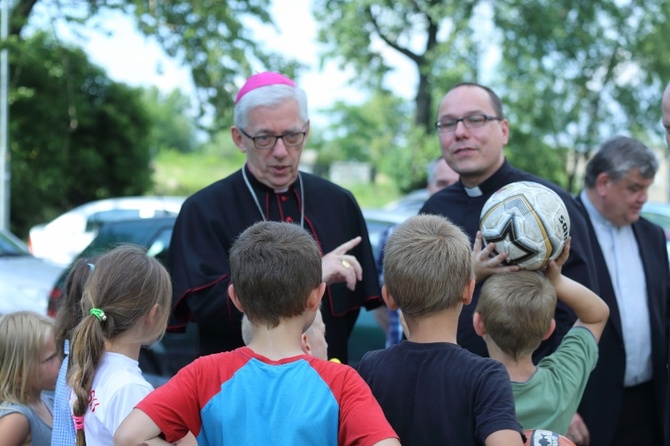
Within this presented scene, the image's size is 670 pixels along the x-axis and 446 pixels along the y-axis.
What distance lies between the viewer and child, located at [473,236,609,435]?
2.84m

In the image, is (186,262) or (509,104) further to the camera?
(509,104)

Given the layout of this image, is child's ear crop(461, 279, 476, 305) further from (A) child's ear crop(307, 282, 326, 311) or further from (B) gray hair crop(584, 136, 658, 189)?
(B) gray hair crop(584, 136, 658, 189)

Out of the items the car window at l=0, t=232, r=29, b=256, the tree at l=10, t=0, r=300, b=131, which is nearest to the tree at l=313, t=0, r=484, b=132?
the tree at l=10, t=0, r=300, b=131

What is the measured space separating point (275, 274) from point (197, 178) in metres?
39.5

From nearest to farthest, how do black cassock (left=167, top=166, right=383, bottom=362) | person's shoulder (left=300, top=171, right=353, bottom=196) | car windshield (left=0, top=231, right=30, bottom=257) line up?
black cassock (left=167, top=166, right=383, bottom=362), person's shoulder (left=300, top=171, right=353, bottom=196), car windshield (left=0, top=231, right=30, bottom=257)

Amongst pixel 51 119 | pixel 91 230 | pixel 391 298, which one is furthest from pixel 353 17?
pixel 391 298

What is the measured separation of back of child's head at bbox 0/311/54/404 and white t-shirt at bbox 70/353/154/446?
0.55 m

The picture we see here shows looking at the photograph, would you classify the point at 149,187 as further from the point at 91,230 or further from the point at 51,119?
the point at 91,230

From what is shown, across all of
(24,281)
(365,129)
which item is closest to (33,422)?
(24,281)

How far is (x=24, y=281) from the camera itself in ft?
26.6

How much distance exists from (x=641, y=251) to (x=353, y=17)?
23.3 m

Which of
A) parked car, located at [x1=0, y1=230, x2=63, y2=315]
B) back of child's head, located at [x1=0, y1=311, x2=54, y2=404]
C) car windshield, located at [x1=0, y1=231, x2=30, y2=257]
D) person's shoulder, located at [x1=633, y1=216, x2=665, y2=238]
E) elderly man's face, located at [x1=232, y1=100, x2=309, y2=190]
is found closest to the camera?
back of child's head, located at [x1=0, y1=311, x2=54, y2=404]

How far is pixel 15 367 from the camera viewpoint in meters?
3.15

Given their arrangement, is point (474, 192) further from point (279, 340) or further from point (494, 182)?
point (279, 340)
